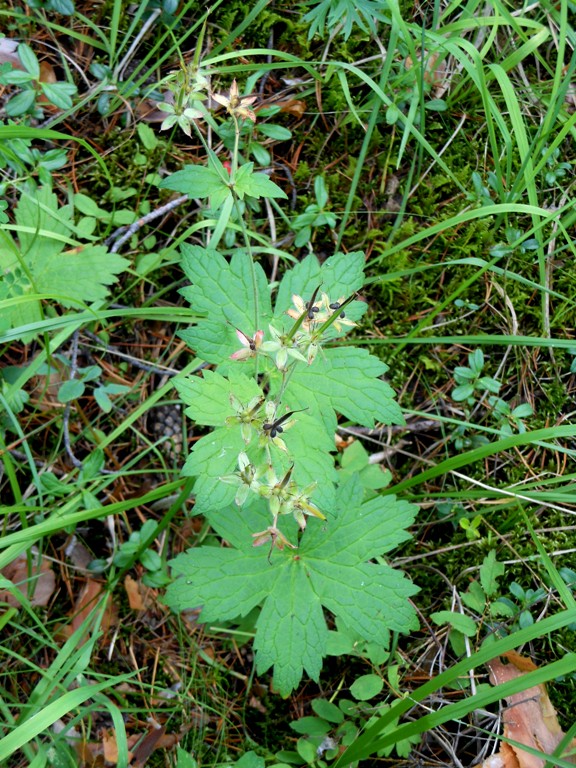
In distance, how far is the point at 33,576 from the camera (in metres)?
2.70

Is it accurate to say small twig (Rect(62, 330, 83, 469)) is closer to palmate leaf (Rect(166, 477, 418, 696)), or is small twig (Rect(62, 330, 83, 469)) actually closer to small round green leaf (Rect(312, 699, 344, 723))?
palmate leaf (Rect(166, 477, 418, 696))

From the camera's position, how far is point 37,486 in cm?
263

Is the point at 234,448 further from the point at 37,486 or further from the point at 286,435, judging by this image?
the point at 37,486

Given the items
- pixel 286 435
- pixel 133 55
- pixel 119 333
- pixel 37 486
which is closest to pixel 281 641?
pixel 286 435

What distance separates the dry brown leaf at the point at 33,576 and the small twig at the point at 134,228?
55.3 inches

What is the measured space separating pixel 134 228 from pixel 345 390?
51.7 inches

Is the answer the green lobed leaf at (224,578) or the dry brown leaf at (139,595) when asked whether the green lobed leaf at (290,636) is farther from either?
the dry brown leaf at (139,595)

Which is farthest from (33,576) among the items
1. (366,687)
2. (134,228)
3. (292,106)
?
(292,106)

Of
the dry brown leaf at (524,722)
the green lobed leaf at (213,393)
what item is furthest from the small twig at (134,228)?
the dry brown leaf at (524,722)

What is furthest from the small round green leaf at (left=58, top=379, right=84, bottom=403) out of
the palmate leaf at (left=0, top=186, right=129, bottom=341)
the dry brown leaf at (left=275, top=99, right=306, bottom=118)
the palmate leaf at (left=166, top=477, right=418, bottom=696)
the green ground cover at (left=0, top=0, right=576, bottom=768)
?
the dry brown leaf at (left=275, top=99, right=306, bottom=118)

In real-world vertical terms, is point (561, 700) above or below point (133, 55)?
below

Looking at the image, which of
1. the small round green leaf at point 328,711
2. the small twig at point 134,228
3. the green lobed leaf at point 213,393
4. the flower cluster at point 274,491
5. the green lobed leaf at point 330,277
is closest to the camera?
the flower cluster at point 274,491

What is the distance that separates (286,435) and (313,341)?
0.49m

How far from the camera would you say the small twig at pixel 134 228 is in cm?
299
